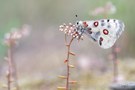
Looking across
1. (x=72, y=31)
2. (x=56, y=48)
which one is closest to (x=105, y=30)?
(x=72, y=31)

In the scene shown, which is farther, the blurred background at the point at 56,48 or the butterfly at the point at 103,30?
the blurred background at the point at 56,48

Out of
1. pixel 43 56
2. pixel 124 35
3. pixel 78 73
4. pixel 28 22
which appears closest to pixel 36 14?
pixel 28 22

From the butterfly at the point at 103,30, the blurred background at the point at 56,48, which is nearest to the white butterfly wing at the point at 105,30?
the butterfly at the point at 103,30

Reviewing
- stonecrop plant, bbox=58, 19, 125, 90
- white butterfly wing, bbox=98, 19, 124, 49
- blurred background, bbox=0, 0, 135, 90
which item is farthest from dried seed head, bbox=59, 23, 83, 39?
blurred background, bbox=0, 0, 135, 90

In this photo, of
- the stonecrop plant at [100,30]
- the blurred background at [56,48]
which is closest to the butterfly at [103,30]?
the stonecrop plant at [100,30]

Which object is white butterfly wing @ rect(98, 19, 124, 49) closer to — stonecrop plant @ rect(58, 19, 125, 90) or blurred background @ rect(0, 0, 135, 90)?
stonecrop plant @ rect(58, 19, 125, 90)

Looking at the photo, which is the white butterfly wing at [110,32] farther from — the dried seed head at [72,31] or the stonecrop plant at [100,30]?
the dried seed head at [72,31]

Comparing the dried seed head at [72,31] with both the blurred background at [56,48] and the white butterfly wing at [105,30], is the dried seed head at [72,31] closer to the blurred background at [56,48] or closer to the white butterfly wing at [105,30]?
the white butterfly wing at [105,30]

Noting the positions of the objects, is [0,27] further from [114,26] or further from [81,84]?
[114,26]
